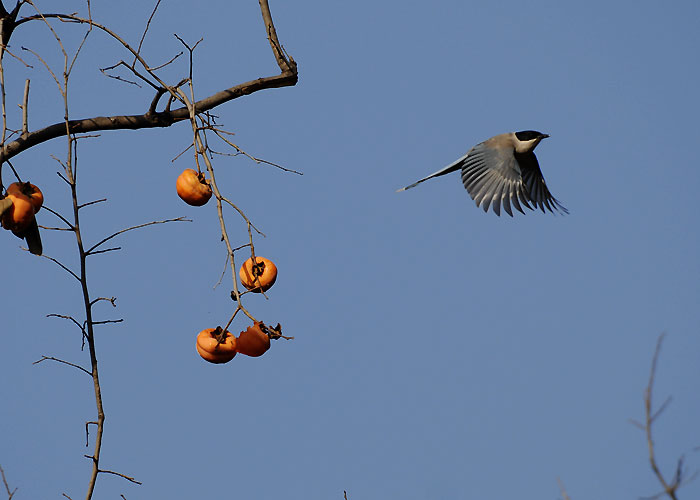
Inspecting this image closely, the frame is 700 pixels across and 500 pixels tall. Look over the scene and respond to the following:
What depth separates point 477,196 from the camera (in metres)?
4.90

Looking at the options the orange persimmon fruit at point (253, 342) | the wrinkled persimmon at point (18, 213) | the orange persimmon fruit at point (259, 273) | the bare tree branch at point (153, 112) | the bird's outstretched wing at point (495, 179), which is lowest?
the orange persimmon fruit at point (253, 342)

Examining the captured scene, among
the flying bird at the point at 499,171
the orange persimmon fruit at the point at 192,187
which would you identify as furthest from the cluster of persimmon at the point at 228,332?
the flying bird at the point at 499,171

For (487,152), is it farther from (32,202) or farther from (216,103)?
(32,202)

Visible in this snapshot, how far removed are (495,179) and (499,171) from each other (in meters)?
0.06

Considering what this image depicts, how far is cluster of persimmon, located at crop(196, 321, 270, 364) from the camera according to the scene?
7.88ft

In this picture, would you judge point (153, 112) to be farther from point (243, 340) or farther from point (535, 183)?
point (535, 183)

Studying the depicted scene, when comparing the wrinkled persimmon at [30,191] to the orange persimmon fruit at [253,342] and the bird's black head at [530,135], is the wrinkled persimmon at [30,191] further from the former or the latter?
the bird's black head at [530,135]

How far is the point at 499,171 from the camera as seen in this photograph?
16.4 ft

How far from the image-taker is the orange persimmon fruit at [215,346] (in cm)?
245

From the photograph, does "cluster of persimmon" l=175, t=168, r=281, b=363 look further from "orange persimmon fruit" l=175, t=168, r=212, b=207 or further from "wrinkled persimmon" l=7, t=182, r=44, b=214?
"wrinkled persimmon" l=7, t=182, r=44, b=214

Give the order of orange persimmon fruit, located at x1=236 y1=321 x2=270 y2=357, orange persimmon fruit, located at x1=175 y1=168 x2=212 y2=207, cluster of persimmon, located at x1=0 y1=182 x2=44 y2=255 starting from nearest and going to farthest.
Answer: orange persimmon fruit, located at x1=236 y1=321 x2=270 y2=357
cluster of persimmon, located at x1=0 y1=182 x2=44 y2=255
orange persimmon fruit, located at x1=175 y1=168 x2=212 y2=207

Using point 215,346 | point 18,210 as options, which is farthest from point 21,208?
point 215,346

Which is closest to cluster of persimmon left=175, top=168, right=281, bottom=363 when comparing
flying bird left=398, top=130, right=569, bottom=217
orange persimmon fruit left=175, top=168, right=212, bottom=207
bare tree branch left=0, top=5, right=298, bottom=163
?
orange persimmon fruit left=175, top=168, right=212, bottom=207

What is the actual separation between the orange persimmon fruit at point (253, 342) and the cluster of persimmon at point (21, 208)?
733mm
